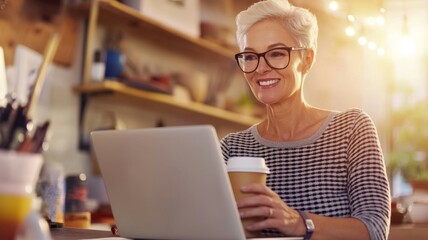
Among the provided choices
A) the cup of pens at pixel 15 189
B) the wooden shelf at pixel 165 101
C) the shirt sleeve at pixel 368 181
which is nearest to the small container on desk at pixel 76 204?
the wooden shelf at pixel 165 101

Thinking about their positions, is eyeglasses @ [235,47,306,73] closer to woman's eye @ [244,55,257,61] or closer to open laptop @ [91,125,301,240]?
woman's eye @ [244,55,257,61]

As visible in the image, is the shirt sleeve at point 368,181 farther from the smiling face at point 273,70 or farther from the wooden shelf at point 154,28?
the wooden shelf at point 154,28

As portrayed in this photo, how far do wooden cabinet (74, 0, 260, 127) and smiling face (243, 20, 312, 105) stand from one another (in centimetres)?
145

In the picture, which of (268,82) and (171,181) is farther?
(268,82)

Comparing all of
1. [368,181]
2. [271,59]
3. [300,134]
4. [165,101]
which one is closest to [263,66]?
[271,59]

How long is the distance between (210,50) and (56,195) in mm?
2133

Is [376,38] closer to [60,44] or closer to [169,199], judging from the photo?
[60,44]

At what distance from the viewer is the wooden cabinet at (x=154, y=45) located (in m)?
3.17

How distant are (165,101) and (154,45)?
0.46 meters

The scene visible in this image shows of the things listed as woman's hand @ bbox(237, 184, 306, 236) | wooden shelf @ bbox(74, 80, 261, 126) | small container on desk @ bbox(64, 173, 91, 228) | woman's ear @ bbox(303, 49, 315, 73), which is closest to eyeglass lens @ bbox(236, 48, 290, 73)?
woman's ear @ bbox(303, 49, 315, 73)

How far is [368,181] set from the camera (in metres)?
1.56

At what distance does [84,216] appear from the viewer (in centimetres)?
230

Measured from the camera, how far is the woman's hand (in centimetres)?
119

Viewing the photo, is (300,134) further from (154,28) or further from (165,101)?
(154,28)
